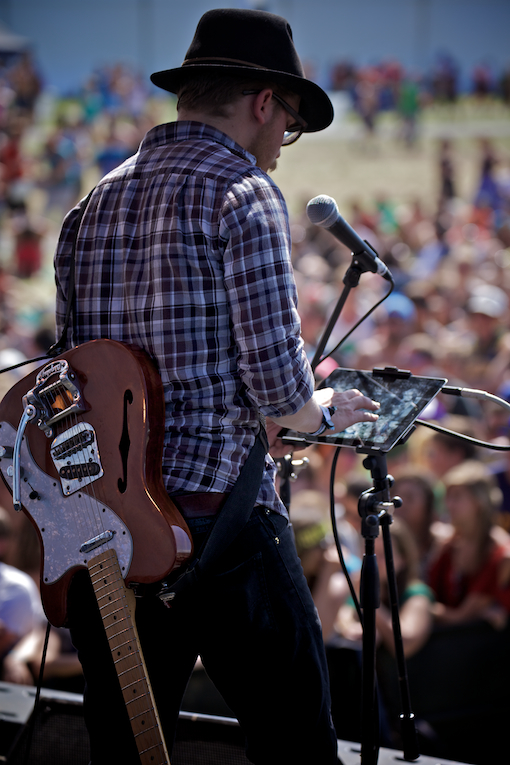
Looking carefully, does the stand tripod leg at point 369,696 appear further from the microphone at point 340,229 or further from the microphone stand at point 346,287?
the microphone at point 340,229

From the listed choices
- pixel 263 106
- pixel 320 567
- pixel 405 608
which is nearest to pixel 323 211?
pixel 263 106

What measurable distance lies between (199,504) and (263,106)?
79 cm

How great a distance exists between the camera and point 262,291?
1.30m

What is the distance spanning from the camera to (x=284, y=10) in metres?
26.0

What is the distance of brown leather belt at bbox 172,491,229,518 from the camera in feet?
4.51

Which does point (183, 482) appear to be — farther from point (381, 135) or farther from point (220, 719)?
point (381, 135)

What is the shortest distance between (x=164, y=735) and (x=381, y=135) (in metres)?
23.4

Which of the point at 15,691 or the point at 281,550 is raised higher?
the point at 281,550

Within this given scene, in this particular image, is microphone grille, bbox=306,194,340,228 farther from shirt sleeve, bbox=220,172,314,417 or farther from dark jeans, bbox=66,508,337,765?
dark jeans, bbox=66,508,337,765

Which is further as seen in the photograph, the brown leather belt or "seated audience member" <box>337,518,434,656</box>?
"seated audience member" <box>337,518,434,656</box>

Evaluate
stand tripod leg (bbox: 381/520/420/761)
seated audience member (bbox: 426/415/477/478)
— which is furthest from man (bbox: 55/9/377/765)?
seated audience member (bbox: 426/415/477/478)

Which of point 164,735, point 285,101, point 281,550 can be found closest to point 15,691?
point 164,735

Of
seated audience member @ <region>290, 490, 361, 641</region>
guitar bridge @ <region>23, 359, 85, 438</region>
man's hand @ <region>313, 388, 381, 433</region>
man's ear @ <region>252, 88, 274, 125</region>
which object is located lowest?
seated audience member @ <region>290, 490, 361, 641</region>

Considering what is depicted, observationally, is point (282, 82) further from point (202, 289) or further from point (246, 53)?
point (202, 289)
